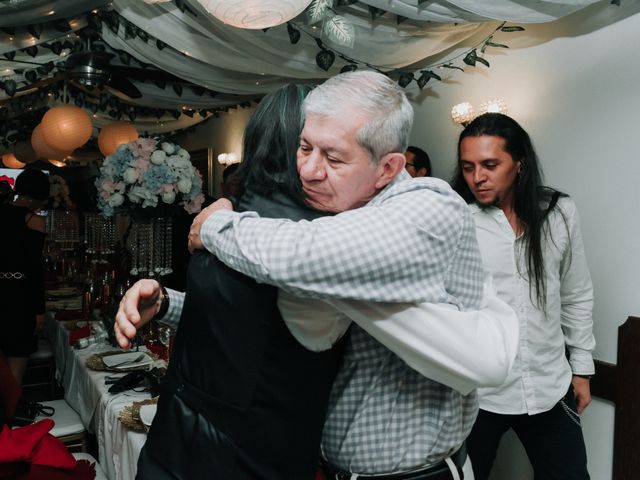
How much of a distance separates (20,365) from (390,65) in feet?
9.96

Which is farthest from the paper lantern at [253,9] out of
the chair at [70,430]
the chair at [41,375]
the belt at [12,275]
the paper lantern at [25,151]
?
the paper lantern at [25,151]

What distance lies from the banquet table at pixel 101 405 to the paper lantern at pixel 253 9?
4.41 feet

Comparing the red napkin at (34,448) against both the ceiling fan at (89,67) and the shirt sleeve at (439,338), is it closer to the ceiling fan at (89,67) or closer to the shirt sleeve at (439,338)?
the shirt sleeve at (439,338)

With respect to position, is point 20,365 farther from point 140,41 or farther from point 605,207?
point 605,207

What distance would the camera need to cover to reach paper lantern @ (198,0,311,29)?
171 cm

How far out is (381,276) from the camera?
2.50 ft

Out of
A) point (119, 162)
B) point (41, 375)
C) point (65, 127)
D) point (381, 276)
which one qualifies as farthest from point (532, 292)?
point (41, 375)

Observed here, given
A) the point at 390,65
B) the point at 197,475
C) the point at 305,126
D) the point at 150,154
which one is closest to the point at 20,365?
the point at 150,154

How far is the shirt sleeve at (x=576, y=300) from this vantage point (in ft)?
6.07

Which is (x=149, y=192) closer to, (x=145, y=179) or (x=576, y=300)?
(x=145, y=179)

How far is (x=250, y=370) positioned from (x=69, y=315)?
9.96 feet

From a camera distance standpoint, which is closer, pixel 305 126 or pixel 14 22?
pixel 305 126

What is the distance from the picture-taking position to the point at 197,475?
3.05 ft

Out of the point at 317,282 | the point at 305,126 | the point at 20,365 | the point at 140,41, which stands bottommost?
the point at 20,365
